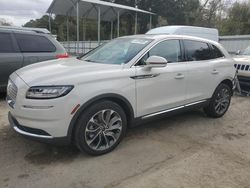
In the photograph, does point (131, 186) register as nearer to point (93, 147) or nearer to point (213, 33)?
point (93, 147)

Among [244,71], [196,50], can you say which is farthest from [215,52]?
[244,71]

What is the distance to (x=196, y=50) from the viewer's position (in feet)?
16.1

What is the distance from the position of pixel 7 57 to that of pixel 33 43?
2.55 feet

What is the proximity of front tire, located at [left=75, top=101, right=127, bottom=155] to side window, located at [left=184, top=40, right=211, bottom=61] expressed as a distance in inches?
74.7

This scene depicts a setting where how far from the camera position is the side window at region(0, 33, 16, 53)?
6.09 m

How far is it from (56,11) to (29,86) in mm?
19059

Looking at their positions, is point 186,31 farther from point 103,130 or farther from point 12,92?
point 12,92

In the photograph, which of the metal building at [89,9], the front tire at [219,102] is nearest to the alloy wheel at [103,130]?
the front tire at [219,102]

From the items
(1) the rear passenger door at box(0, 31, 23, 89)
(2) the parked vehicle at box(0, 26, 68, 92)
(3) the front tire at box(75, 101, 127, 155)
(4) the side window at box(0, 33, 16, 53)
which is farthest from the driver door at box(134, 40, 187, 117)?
(4) the side window at box(0, 33, 16, 53)

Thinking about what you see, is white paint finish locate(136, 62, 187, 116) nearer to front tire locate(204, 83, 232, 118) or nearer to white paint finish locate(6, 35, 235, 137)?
white paint finish locate(6, 35, 235, 137)

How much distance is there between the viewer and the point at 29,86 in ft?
10.3

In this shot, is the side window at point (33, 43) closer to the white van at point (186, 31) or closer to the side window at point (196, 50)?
the side window at point (196, 50)

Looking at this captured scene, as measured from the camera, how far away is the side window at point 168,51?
408 cm

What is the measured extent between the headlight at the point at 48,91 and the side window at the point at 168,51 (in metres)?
1.37
